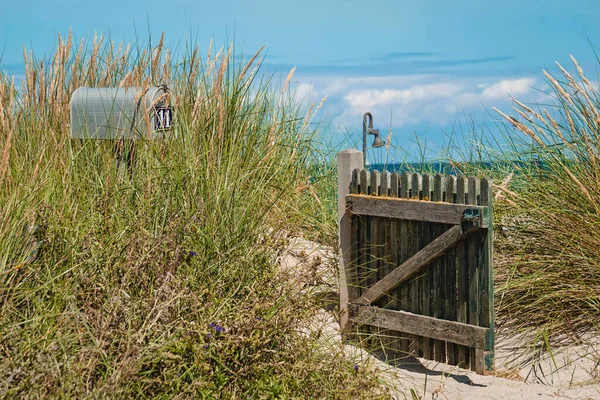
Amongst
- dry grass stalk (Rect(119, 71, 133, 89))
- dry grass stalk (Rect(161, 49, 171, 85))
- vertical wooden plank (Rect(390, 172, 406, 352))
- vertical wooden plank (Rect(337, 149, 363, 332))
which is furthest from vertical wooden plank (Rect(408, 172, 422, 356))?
dry grass stalk (Rect(161, 49, 171, 85))

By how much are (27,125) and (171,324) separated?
10.7 ft

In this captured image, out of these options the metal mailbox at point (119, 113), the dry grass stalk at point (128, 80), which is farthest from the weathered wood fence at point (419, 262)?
the dry grass stalk at point (128, 80)

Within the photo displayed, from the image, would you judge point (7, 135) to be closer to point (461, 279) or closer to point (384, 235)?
point (384, 235)

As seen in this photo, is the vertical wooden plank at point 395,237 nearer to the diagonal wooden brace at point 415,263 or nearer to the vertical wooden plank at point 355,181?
the diagonal wooden brace at point 415,263

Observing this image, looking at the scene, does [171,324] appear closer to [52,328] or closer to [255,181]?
[52,328]

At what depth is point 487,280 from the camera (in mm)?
5238

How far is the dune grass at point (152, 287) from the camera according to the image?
3395mm

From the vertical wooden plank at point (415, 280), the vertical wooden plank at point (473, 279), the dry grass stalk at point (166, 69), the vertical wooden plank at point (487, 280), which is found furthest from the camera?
the dry grass stalk at point (166, 69)

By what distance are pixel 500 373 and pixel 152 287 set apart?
2929mm

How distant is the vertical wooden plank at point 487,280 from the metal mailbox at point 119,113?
99.8 inches

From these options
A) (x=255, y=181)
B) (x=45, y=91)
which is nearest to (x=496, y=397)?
(x=255, y=181)

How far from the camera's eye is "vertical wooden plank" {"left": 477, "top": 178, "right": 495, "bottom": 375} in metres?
5.17

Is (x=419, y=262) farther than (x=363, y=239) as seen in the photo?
No

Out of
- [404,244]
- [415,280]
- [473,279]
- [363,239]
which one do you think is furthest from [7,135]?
[473,279]
